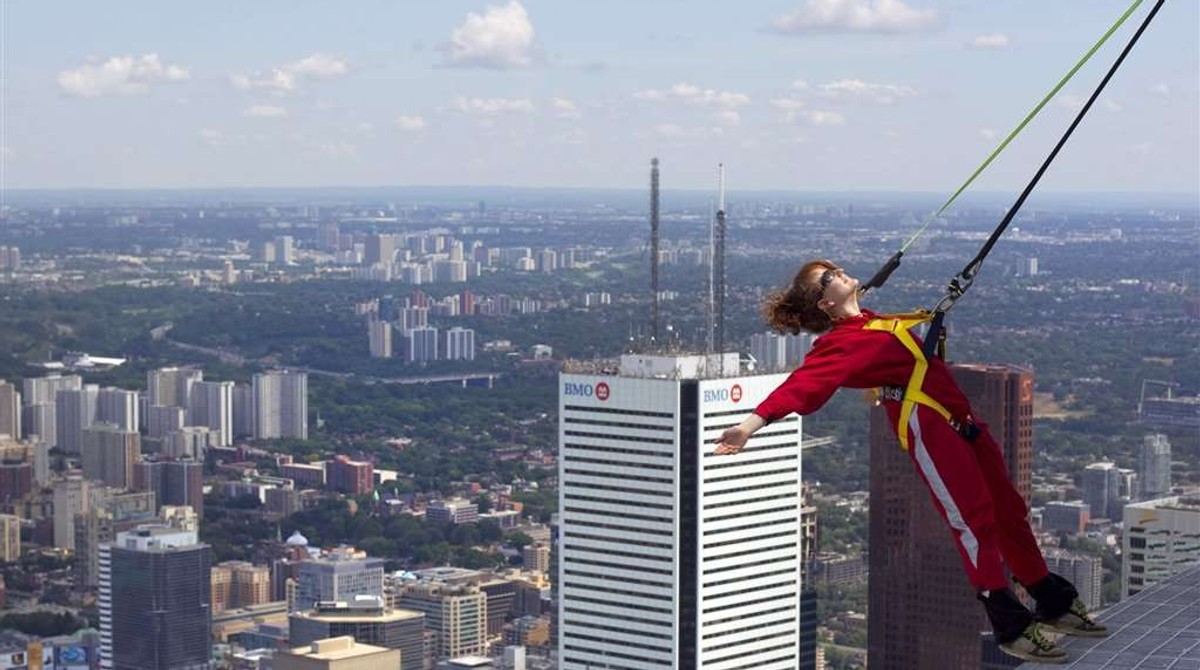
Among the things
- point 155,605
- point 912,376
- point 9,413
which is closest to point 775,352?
point 155,605

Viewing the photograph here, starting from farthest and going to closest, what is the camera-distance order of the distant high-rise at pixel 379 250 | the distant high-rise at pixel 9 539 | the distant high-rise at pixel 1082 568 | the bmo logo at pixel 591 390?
the distant high-rise at pixel 379 250 → the distant high-rise at pixel 9 539 → the distant high-rise at pixel 1082 568 → the bmo logo at pixel 591 390

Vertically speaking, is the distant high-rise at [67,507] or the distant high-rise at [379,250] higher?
the distant high-rise at [379,250]

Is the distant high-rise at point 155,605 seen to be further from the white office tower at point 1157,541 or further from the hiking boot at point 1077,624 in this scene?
the hiking boot at point 1077,624

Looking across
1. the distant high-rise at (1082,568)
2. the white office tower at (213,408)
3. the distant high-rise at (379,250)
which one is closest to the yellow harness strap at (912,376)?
the distant high-rise at (1082,568)

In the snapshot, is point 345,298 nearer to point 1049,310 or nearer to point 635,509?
point 1049,310

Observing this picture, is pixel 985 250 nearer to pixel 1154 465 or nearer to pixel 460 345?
pixel 1154 465

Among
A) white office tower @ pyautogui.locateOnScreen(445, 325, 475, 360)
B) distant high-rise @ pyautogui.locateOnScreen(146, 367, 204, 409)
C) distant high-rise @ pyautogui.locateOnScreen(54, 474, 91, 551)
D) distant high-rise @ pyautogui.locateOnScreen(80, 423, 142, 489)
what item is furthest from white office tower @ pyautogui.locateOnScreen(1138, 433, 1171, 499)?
white office tower @ pyautogui.locateOnScreen(445, 325, 475, 360)

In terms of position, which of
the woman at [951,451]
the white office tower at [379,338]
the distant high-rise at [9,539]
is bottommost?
the distant high-rise at [9,539]
